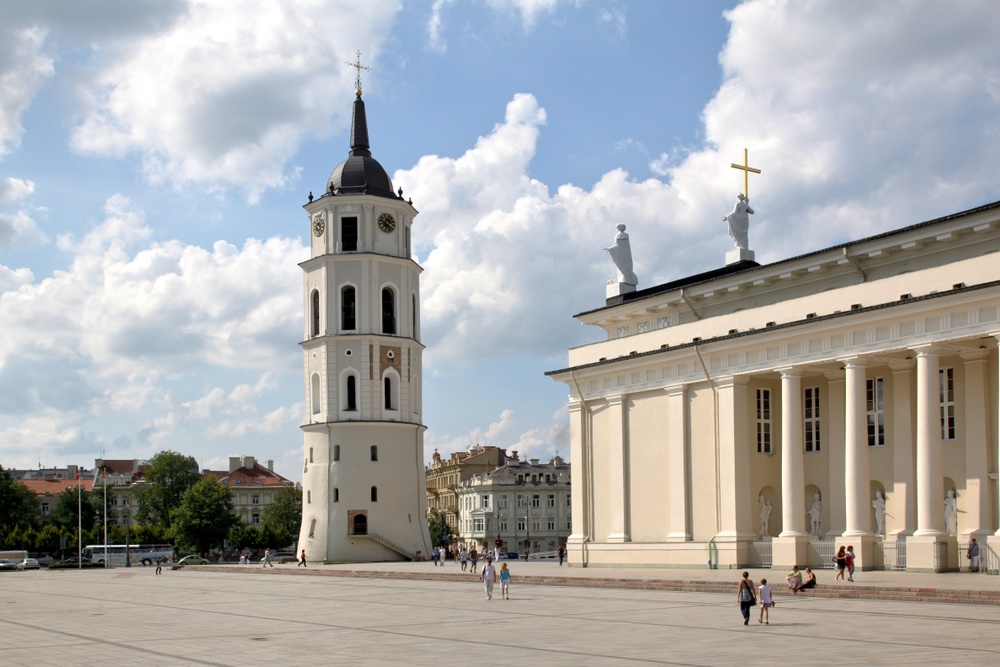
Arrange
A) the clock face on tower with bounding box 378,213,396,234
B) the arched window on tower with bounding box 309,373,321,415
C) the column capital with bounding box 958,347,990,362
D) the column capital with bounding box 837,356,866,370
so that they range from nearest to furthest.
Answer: the column capital with bounding box 958,347,990,362, the column capital with bounding box 837,356,866,370, the arched window on tower with bounding box 309,373,321,415, the clock face on tower with bounding box 378,213,396,234

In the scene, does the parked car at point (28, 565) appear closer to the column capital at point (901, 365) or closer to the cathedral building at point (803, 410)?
the cathedral building at point (803, 410)

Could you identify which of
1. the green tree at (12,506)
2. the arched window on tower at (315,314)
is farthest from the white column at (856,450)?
the green tree at (12,506)

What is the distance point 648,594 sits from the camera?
116 feet

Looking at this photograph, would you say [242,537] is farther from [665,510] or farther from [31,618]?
[31,618]

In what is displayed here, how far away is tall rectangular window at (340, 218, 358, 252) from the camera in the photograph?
77375 millimetres

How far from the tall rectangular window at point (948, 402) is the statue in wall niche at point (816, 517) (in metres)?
6.21

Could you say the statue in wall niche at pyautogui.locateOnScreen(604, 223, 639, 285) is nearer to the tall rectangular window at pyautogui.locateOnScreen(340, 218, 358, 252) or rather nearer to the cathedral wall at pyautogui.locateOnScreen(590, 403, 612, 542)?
the cathedral wall at pyautogui.locateOnScreen(590, 403, 612, 542)

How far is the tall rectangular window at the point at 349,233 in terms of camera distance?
77.4m

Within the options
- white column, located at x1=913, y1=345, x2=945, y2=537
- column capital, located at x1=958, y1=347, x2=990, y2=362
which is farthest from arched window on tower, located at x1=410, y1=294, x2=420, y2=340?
white column, located at x1=913, y1=345, x2=945, y2=537

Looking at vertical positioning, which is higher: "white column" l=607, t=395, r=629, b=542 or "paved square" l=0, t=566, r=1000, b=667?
"white column" l=607, t=395, r=629, b=542

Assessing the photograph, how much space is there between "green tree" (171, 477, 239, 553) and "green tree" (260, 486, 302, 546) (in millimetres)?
14426

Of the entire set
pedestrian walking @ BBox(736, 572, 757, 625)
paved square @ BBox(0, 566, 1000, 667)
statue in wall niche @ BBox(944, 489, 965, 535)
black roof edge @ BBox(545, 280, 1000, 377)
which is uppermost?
black roof edge @ BBox(545, 280, 1000, 377)

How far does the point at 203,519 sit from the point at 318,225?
55392 mm

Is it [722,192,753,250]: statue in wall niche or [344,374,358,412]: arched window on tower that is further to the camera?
[344,374,358,412]: arched window on tower
